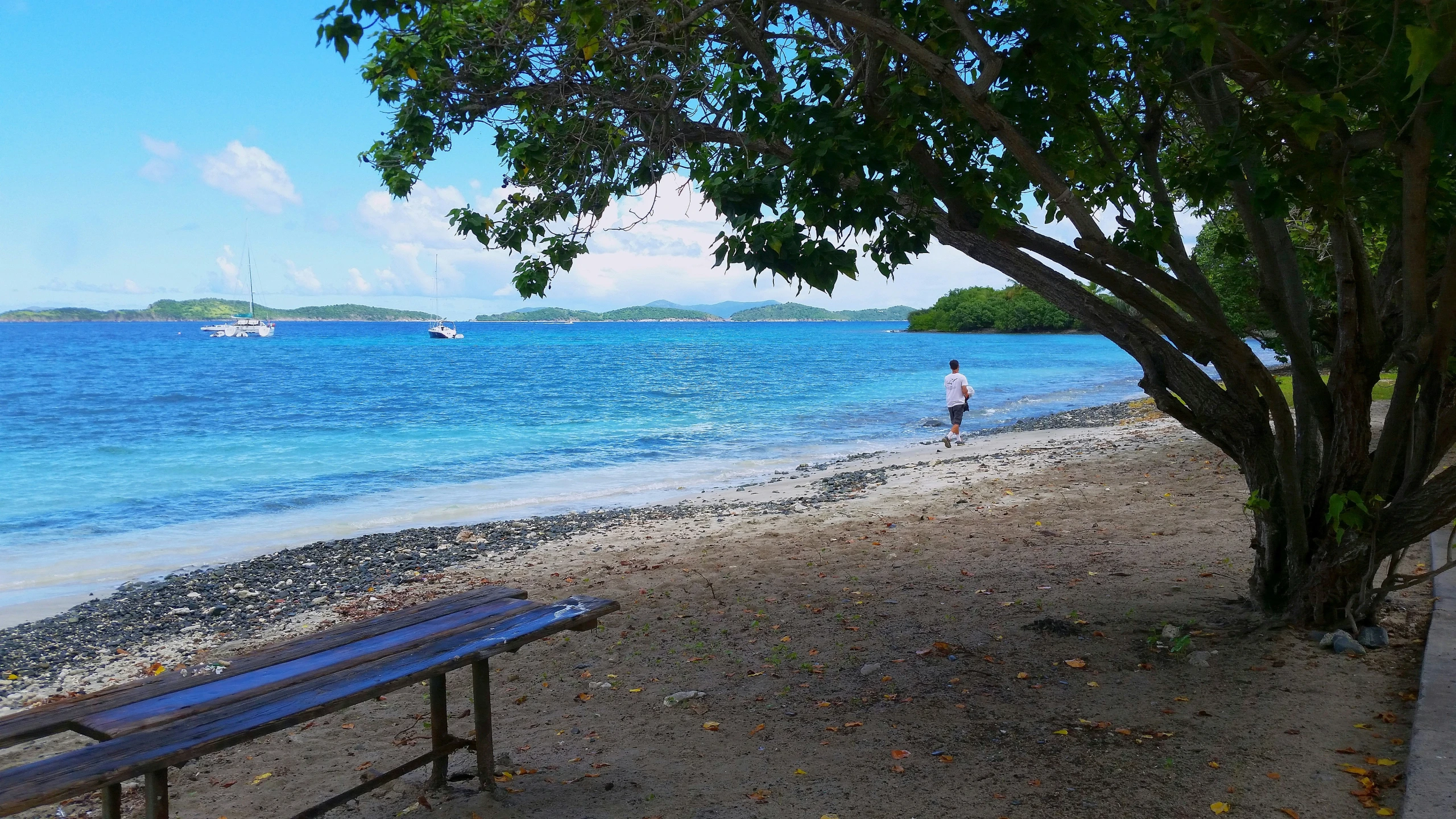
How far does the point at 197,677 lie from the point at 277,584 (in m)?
7.03

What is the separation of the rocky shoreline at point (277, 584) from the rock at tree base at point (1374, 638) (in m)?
7.34

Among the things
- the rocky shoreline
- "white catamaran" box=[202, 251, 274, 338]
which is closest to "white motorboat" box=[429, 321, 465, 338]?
"white catamaran" box=[202, 251, 274, 338]

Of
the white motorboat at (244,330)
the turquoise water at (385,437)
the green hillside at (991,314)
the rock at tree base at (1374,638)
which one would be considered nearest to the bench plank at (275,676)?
the rock at tree base at (1374,638)

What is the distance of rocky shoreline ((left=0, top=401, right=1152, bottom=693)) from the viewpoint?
7.74 metres

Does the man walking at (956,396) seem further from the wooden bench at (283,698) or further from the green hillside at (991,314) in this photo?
the green hillside at (991,314)

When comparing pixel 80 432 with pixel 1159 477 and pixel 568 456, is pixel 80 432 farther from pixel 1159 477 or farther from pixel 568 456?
pixel 1159 477

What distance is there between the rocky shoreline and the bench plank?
476 centimetres

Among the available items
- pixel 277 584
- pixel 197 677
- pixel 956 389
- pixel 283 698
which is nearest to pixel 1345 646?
pixel 283 698

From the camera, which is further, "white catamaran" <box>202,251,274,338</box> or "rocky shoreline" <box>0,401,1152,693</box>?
"white catamaran" <box>202,251,274,338</box>

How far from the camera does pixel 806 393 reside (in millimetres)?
39844

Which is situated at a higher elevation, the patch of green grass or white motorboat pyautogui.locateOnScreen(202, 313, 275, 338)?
the patch of green grass

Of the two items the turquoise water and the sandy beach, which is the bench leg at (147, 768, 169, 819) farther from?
the turquoise water

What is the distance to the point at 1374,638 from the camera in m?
5.11

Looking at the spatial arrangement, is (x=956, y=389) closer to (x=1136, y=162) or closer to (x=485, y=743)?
(x=1136, y=162)
